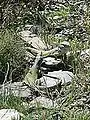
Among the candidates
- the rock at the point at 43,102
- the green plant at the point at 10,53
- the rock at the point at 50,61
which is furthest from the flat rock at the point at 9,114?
the rock at the point at 50,61

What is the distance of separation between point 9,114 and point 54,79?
91 centimetres

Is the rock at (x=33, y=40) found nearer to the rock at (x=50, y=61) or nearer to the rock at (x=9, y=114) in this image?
the rock at (x=50, y=61)

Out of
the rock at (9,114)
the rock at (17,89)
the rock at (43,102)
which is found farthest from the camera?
the rock at (17,89)

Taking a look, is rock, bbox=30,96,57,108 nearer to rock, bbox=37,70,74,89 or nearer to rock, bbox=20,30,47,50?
rock, bbox=37,70,74,89

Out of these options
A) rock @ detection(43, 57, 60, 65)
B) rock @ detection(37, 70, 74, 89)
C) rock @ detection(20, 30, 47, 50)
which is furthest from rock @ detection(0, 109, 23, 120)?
rock @ detection(20, 30, 47, 50)

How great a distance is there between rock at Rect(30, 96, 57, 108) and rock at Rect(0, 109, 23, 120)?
0.97 feet

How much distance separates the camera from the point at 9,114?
3.40m

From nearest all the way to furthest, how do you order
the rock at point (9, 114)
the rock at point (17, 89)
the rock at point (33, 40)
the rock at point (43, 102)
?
the rock at point (9, 114), the rock at point (43, 102), the rock at point (17, 89), the rock at point (33, 40)

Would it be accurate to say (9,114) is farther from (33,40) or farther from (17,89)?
(33,40)

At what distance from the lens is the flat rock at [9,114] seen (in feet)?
11.0

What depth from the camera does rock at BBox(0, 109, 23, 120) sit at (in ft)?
11.0

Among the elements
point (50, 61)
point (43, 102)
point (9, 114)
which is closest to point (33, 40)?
point (50, 61)

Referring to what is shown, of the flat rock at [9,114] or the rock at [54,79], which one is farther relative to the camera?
the rock at [54,79]

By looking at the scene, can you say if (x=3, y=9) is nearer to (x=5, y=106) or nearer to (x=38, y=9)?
(x=38, y=9)
